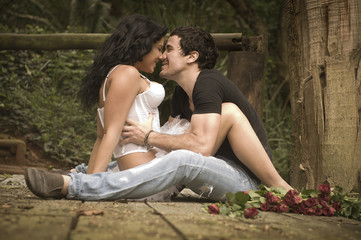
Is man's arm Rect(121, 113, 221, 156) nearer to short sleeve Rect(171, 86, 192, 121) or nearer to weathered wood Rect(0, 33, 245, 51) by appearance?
short sleeve Rect(171, 86, 192, 121)

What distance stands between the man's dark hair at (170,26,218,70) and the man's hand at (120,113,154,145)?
26.6 inches

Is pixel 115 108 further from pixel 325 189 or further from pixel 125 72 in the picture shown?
pixel 325 189

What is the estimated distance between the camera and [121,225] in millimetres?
1782

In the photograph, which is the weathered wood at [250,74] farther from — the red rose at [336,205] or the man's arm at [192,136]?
the red rose at [336,205]

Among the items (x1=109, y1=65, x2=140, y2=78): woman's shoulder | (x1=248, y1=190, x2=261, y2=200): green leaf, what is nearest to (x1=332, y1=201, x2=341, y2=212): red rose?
(x1=248, y1=190, x2=261, y2=200): green leaf

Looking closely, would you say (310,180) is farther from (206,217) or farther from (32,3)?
(32,3)

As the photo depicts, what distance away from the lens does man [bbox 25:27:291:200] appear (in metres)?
2.52

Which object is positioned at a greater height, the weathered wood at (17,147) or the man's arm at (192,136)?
the man's arm at (192,136)

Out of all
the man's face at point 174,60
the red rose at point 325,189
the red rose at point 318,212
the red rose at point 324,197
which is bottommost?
the red rose at point 318,212

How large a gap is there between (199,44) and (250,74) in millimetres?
1040

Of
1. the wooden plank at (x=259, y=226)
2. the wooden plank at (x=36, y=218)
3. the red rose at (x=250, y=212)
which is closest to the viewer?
the wooden plank at (x=36, y=218)

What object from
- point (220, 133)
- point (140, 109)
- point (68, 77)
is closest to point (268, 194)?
point (220, 133)

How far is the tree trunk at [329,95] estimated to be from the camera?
115 inches

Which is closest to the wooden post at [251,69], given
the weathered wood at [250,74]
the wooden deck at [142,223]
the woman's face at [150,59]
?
the weathered wood at [250,74]
